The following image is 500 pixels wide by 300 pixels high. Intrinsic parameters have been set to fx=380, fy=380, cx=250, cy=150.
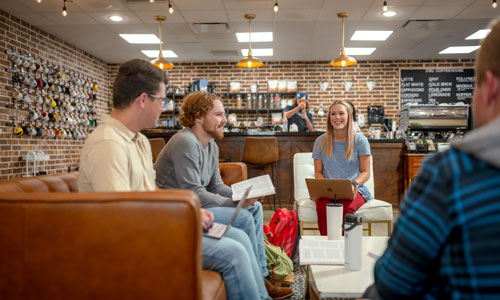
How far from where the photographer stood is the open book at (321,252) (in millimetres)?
1588

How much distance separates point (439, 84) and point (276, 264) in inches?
279

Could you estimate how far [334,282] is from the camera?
1.40m

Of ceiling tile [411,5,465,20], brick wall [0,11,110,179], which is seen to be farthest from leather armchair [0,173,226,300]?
ceiling tile [411,5,465,20]

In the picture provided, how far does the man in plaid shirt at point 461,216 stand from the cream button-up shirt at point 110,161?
886 mm

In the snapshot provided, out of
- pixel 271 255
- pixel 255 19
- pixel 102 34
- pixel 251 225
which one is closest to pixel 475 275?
pixel 251 225

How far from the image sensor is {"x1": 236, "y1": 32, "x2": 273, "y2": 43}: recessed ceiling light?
6.13m

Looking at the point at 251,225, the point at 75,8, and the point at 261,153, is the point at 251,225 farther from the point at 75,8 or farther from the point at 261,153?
the point at 75,8

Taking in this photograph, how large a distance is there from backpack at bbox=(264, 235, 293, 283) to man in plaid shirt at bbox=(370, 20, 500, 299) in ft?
5.36

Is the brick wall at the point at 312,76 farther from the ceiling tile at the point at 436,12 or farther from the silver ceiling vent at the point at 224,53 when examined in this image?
the ceiling tile at the point at 436,12

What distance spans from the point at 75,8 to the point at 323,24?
343 centimetres

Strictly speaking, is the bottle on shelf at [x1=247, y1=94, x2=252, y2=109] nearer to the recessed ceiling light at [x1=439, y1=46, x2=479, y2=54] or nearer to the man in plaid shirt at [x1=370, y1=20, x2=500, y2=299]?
the recessed ceiling light at [x1=439, y1=46, x2=479, y2=54]

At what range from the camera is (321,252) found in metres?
1.71

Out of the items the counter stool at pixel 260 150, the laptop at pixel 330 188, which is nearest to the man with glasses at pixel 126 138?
the laptop at pixel 330 188

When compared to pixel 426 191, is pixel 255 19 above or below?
above
